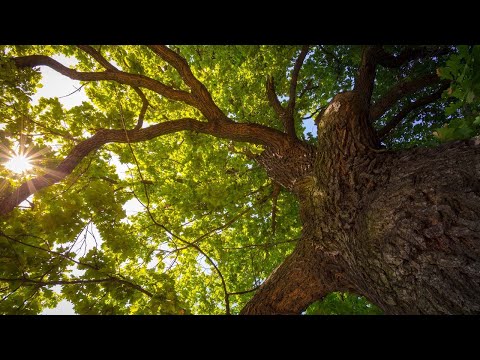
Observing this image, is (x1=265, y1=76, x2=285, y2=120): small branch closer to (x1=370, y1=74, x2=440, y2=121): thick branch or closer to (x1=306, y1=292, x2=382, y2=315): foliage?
(x1=370, y1=74, x2=440, y2=121): thick branch

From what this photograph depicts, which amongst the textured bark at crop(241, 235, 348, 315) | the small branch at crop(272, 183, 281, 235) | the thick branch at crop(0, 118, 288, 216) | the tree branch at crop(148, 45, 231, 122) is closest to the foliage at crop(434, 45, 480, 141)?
the textured bark at crop(241, 235, 348, 315)

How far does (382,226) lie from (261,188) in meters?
4.76

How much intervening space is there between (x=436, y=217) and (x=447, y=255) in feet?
0.95

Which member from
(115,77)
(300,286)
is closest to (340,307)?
(300,286)

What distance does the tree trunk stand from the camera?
1774mm

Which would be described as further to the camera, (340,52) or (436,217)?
(340,52)

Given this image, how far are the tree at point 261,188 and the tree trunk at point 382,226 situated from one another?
1 centimetres

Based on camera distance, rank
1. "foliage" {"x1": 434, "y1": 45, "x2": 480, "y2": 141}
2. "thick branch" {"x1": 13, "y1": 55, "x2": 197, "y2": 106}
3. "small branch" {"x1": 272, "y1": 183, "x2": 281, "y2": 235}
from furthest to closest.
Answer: "small branch" {"x1": 272, "y1": 183, "x2": 281, "y2": 235}
"thick branch" {"x1": 13, "y1": 55, "x2": 197, "y2": 106}
"foliage" {"x1": 434, "y1": 45, "x2": 480, "y2": 141}

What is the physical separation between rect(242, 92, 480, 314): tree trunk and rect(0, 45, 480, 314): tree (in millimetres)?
12

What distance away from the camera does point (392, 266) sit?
216cm

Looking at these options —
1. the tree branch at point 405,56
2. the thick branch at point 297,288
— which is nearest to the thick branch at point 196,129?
the thick branch at point 297,288
